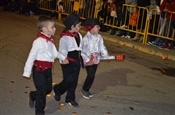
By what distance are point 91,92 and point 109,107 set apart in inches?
29.6

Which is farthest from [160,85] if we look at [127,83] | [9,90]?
[9,90]

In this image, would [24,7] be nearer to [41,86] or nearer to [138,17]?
[138,17]

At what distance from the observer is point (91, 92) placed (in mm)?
6148

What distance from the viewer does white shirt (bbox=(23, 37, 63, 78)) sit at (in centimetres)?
454

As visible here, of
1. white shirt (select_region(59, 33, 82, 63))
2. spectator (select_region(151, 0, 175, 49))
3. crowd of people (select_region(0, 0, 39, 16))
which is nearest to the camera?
white shirt (select_region(59, 33, 82, 63))

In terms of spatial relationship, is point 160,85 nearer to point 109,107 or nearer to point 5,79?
point 109,107

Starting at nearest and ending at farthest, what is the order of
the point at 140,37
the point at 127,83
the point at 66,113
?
the point at 66,113
the point at 127,83
the point at 140,37

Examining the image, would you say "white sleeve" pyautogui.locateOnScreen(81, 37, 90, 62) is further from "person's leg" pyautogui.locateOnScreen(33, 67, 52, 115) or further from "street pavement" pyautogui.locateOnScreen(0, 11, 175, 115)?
"person's leg" pyautogui.locateOnScreen(33, 67, 52, 115)

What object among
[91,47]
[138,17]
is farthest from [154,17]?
[91,47]

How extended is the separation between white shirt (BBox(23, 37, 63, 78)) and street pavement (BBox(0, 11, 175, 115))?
0.79 meters

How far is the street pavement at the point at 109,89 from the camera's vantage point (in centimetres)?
529

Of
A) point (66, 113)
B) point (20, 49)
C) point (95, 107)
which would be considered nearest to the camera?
point (66, 113)

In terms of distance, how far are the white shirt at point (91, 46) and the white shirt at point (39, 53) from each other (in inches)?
36.7

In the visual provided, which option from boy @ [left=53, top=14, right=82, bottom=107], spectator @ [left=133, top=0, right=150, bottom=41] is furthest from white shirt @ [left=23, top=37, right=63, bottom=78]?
spectator @ [left=133, top=0, right=150, bottom=41]
